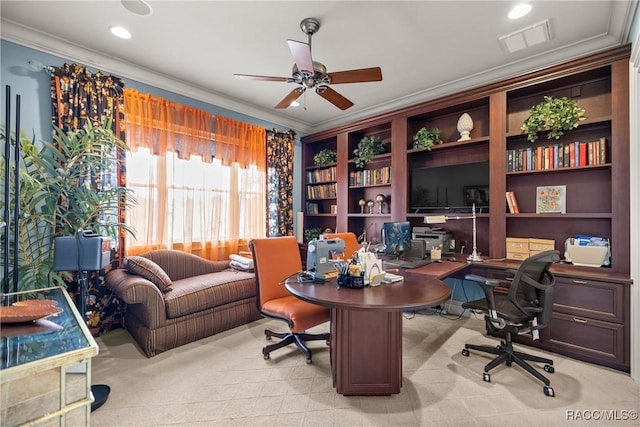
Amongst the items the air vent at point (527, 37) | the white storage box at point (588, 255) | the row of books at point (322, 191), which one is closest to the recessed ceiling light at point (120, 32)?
the row of books at point (322, 191)

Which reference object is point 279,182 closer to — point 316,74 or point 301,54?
point 316,74

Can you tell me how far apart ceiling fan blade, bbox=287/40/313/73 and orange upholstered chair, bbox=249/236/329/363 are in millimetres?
1390

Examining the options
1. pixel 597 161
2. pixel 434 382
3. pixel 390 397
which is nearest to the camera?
pixel 390 397

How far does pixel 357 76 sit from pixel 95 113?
2.50 metres

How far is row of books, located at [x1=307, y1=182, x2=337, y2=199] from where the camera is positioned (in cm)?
467

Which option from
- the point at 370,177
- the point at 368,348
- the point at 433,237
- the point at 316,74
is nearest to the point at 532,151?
the point at 433,237

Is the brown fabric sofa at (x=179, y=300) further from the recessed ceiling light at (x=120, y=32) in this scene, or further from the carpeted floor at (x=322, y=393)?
the recessed ceiling light at (x=120, y=32)

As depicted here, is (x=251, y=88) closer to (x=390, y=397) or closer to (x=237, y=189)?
(x=237, y=189)

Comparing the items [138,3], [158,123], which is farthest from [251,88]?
[138,3]

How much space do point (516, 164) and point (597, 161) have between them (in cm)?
61

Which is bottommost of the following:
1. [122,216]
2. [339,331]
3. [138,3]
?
[339,331]

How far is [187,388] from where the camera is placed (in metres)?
1.95

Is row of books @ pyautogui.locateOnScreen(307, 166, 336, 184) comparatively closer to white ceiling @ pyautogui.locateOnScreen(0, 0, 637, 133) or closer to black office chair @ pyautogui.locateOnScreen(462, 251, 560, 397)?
white ceiling @ pyautogui.locateOnScreen(0, 0, 637, 133)

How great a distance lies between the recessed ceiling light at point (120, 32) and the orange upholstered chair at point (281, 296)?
206 centimetres
